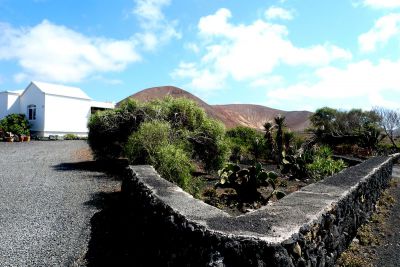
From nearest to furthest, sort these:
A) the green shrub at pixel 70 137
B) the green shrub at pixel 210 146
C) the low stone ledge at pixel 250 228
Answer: the low stone ledge at pixel 250 228, the green shrub at pixel 210 146, the green shrub at pixel 70 137

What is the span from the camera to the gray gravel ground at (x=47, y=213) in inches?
176

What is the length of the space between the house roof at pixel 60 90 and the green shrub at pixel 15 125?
99.0 inches

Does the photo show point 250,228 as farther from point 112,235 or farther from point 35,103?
point 35,103

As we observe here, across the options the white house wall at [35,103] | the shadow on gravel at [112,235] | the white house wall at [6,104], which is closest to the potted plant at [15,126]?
the white house wall at [35,103]

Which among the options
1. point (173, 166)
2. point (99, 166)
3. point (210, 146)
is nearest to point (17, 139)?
point (99, 166)

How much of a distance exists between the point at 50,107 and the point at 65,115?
149 cm

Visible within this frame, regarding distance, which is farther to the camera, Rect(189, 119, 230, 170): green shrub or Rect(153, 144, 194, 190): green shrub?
Rect(189, 119, 230, 170): green shrub

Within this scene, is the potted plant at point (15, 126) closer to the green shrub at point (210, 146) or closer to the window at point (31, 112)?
the window at point (31, 112)

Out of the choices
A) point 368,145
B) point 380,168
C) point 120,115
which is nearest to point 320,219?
point 380,168

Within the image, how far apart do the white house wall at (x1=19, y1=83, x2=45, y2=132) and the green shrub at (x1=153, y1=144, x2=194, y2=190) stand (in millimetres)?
19946

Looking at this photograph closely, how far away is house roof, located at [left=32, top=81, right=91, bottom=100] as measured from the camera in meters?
26.0

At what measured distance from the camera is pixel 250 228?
300 cm

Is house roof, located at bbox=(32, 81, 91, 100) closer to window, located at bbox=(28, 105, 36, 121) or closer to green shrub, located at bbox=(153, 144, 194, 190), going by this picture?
window, located at bbox=(28, 105, 36, 121)

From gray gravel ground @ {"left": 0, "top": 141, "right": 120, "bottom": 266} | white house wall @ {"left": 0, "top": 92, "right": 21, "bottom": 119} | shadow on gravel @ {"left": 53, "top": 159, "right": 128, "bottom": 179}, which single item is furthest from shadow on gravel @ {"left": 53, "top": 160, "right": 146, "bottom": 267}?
white house wall @ {"left": 0, "top": 92, "right": 21, "bottom": 119}
